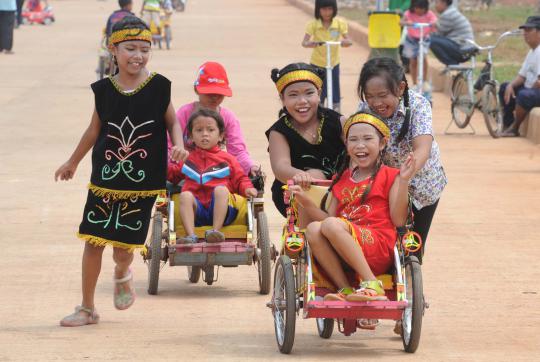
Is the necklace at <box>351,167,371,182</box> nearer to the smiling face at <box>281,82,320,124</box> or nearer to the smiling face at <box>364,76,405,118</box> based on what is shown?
the smiling face at <box>364,76,405,118</box>

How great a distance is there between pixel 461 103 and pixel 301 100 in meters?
10.7

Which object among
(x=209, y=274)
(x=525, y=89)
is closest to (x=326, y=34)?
(x=525, y=89)

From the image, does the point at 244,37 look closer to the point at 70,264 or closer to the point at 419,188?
the point at 70,264

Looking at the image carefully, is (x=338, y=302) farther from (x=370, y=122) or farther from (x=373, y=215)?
(x=370, y=122)

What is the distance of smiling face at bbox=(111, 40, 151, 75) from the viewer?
24.2ft

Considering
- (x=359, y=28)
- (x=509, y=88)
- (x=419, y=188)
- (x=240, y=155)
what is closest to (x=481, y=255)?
(x=240, y=155)

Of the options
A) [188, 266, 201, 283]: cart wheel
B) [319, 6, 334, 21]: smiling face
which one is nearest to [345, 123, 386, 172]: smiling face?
[188, 266, 201, 283]: cart wheel

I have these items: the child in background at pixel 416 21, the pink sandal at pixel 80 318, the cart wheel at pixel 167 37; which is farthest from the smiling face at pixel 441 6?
the pink sandal at pixel 80 318

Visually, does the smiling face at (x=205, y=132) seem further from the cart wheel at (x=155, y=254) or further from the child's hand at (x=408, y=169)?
the child's hand at (x=408, y=169)

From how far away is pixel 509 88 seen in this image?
16.6m

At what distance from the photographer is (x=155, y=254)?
8.43 metres

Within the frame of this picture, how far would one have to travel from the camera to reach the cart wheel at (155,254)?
8430 millimetres

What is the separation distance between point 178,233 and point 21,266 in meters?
1.45

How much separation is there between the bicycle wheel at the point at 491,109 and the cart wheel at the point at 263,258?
8.90 metres
